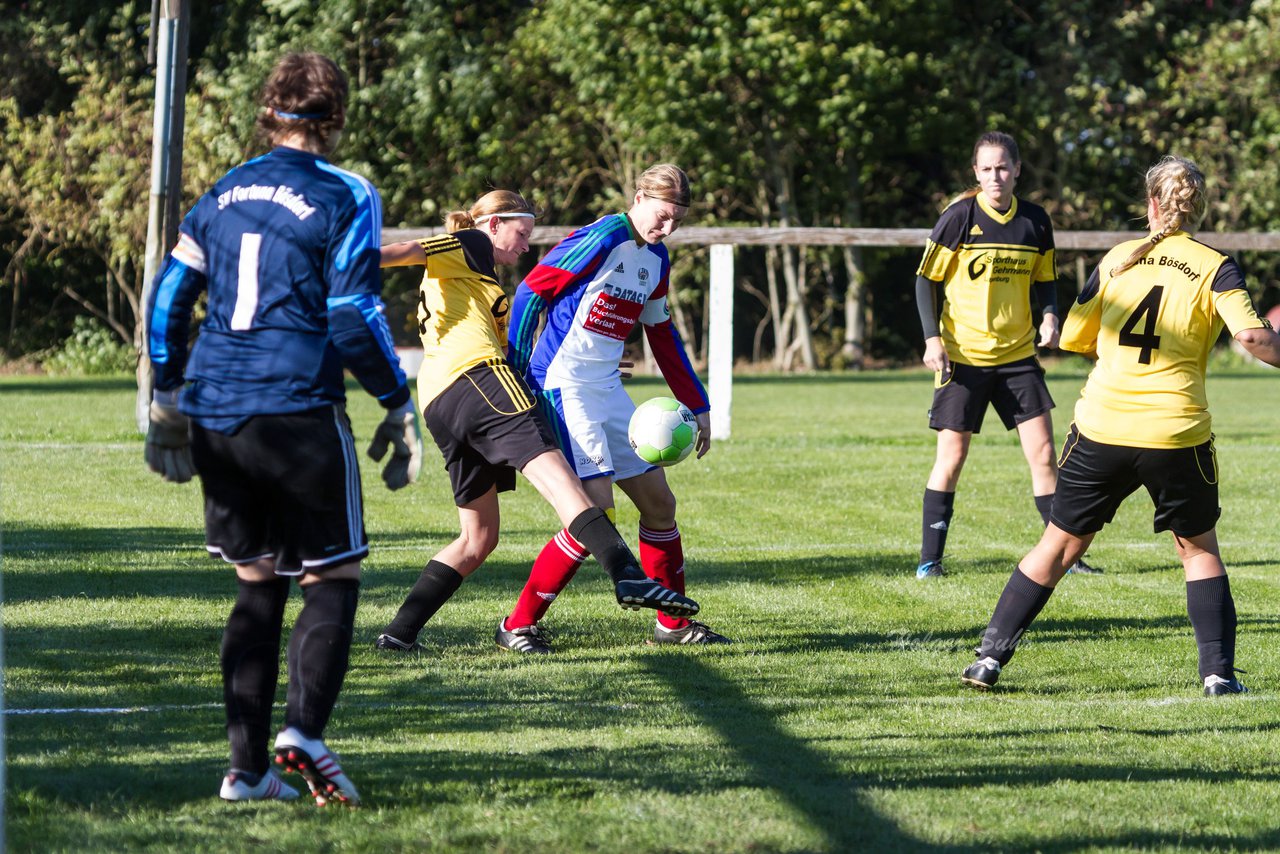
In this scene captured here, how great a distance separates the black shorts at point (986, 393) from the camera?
8148 millimetres

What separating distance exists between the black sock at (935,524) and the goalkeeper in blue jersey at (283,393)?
451 centimetres

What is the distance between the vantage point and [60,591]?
700cm

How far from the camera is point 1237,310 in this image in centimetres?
507

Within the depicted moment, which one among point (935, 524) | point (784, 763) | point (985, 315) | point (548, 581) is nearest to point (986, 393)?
point (985, 315)

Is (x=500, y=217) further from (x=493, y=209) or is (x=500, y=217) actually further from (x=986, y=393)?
(x=986, y=393)

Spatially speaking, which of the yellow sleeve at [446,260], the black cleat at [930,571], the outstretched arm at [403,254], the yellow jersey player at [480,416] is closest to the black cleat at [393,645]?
the yellow jersey player at [480,416]

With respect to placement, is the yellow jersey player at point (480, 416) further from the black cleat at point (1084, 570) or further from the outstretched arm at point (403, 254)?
the black cleat at point (1084, 570)

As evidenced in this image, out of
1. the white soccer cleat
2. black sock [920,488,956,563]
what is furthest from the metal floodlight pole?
the white soccer cleat

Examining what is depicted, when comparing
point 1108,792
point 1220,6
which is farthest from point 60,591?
point 1220,6

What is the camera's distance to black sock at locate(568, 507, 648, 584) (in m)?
5.26

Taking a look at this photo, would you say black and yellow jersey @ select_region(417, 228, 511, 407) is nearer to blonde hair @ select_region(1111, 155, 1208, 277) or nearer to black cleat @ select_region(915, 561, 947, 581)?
blonde hair @ select_region(1111, 155, 1208, 277)

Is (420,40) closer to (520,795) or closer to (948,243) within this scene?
(948,243)

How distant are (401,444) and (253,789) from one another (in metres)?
0.91

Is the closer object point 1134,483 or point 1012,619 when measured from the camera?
point 1134,483
